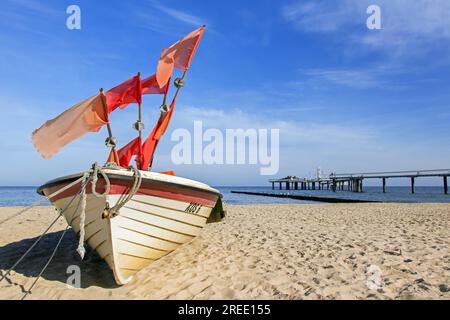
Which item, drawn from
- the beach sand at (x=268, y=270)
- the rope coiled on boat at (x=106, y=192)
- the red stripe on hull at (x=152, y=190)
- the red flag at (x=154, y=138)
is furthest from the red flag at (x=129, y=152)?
the rope coiled on boat at (x=106, y=192)

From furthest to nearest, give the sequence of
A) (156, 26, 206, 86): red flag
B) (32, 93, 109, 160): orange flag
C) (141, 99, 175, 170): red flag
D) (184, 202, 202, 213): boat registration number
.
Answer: (141, 99, 175, 170): red flag, (156, 26, 206, 86): red flag, (184, 202, 202, 213): boat registration number, (32, 93, 109, 160): orange flag

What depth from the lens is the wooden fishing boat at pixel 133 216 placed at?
5.02 m

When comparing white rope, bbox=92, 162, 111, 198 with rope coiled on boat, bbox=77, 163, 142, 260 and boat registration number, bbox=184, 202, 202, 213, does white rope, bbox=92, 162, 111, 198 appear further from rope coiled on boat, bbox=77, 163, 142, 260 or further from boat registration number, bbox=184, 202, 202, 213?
boat registration number, bbox=184, 202, 202, 213

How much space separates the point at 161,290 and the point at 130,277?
2.08ft

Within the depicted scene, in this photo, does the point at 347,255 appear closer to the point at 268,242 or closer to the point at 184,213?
the point at 268,242

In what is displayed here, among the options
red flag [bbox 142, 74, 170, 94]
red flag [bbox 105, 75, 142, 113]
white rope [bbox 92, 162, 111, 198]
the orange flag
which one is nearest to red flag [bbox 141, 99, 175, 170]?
red flag [bbox 142, 74, 170, 94]

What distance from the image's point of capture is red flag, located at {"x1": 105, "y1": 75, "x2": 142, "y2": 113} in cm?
618

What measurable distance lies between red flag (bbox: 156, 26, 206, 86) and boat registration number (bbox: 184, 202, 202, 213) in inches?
108

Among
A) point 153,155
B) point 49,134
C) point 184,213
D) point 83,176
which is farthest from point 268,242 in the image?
point 49,134

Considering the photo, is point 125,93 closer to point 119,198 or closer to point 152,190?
point 152,190

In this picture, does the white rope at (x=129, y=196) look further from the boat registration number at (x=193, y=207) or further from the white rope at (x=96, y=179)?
the boat registration number at (x=193, y=207)

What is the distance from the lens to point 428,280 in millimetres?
4977

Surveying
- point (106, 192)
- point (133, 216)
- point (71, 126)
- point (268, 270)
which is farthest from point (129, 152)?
point (268, 270)

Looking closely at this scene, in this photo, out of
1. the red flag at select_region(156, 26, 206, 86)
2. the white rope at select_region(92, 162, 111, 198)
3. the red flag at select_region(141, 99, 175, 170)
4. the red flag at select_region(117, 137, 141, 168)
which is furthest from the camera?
the red flag at select_region(117, 137, 141, 168)
